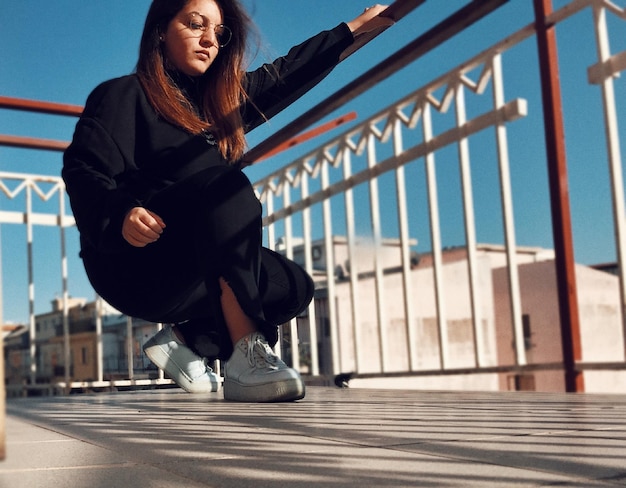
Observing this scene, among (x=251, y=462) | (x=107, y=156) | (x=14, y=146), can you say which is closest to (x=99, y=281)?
(x=107, y=156)

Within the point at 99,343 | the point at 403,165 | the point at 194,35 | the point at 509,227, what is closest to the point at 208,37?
the point at 194,35

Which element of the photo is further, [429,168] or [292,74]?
[429,168]

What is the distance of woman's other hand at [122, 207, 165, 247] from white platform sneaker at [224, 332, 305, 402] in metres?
0.34

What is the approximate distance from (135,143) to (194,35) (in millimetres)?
284

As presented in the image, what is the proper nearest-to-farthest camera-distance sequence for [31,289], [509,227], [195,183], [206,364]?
[195,183] < [206,364] < [509,227] < [31,289]

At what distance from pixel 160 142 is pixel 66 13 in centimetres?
609

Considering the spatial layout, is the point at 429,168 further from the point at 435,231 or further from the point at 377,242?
the point at 377,242

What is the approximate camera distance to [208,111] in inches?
68.1

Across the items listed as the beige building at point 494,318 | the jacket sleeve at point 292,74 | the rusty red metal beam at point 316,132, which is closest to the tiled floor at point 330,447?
the jacket sleeve at point 292,74

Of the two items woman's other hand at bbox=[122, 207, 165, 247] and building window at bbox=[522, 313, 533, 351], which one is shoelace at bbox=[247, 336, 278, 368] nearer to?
woman's other hand at bbox=[122, 207, 165, 247]

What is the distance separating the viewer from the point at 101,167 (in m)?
1.53

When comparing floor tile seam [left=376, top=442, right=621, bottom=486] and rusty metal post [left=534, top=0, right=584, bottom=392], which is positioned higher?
rusty metal post [left=534, top=0, right=584, bottom=392]

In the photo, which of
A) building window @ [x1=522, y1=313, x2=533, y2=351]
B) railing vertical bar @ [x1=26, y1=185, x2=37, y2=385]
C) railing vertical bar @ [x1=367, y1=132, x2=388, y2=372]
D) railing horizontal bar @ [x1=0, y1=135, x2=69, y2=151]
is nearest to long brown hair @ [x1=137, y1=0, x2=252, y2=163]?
railing vertical bar @ [x1=367, y1=132, x2=388, y2=372]

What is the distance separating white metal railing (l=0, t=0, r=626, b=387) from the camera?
7.24 ft
